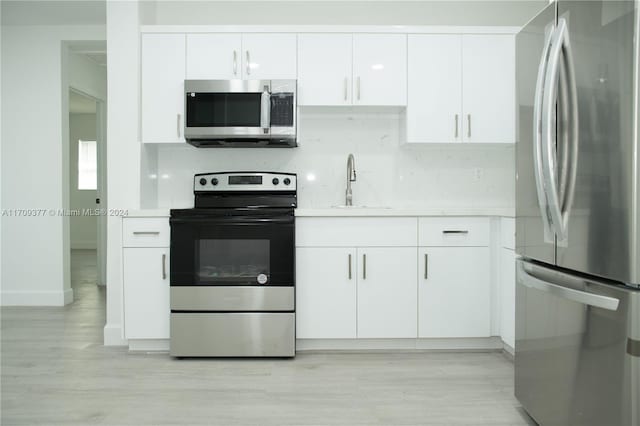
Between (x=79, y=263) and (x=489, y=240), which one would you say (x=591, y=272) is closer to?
(x=489, y=240)

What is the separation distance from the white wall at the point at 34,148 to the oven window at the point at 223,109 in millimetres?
2060

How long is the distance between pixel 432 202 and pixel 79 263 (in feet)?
19.5

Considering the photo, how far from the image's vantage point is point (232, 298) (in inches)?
112

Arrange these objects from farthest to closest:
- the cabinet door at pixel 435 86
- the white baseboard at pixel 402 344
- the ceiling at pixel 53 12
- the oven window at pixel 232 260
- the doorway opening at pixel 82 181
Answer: the doorway opening at pixel 82 181 → the ceiling at pixel 53 12 → the cabinet door at pixel 435 86 → the white baseboard at pixel 402 344 → the oven window at pixel 232 260

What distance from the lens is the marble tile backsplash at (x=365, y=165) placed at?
3549 millimetres

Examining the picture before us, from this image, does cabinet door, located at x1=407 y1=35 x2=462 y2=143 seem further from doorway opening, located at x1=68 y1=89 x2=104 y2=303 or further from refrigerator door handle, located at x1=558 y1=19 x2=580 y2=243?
doorway opening, located at x1=68 y1=89 x2=104 y2=303

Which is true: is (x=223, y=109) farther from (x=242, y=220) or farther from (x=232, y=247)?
(x=232, y=247)

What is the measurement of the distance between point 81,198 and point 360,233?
791 cm

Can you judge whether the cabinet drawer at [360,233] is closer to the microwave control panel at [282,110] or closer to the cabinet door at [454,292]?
the cabinet door at [454,292]

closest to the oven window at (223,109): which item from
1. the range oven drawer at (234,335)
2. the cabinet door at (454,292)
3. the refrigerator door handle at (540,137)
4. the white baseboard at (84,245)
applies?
the range oven drawer at (234,335)

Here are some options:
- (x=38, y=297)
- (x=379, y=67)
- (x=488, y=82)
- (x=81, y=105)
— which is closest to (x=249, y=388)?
(x=379, y=67)

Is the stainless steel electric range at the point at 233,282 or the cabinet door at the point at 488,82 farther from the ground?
the cabinet door at the point at 488,82

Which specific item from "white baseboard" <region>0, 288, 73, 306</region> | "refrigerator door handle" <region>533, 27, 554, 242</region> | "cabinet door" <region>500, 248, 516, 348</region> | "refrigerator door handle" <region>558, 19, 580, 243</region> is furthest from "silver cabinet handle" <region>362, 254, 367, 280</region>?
"white baseboard" <region>0, 288, 73, 306</region>

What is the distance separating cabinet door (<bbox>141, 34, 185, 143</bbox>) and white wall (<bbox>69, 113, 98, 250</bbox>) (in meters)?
6.71
